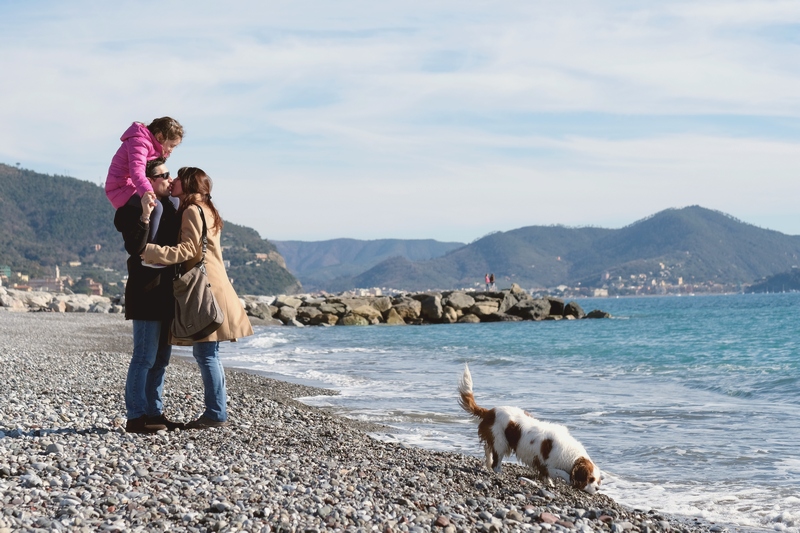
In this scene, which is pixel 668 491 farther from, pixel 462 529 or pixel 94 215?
pixel 94 215

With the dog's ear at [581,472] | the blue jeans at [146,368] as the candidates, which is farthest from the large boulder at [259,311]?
the dog's ear at [581,472]

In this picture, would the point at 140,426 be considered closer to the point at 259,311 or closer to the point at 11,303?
the point at 259,311

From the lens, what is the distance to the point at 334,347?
24969 mm

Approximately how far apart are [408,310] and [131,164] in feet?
133

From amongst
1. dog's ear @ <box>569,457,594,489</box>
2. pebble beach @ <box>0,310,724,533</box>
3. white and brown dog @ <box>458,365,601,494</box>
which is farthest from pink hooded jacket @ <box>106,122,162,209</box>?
dog's ear @ <box>569,457,594,489</box>

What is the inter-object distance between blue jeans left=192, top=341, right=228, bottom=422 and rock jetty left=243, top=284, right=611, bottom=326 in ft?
121

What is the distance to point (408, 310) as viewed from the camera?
46156 mm

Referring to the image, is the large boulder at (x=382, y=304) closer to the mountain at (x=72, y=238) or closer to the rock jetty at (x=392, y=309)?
the rock jetty at (x=392, y=309)

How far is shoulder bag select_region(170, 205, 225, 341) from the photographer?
5.96 metres

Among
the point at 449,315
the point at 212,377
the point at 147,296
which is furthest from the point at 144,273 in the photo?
the point at 449,315

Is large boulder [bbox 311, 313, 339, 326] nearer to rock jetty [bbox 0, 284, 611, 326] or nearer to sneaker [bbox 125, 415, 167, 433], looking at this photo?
rock jetty [bbox 0, 284, 611, 326]

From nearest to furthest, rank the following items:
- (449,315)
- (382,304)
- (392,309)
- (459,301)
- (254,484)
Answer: (254,484), (392,309), (449,315), (382,304), (459,301)

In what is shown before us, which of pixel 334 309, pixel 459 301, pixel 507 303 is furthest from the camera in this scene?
pixel 507 303

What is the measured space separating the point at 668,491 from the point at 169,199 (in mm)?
4568
